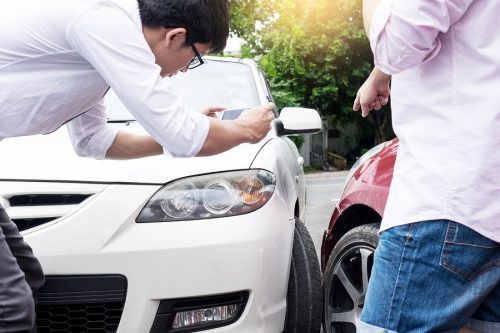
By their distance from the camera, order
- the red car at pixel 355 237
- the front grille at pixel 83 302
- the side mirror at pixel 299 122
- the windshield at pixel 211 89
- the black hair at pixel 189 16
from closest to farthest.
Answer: the black hair at pixel 189 16 < the front grille at pixel 83 302 < the red car at pixel 355 237 < the side mirror at pixel 299 122 < the windshield at pixel 211 89

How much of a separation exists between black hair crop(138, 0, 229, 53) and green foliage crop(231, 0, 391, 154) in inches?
852

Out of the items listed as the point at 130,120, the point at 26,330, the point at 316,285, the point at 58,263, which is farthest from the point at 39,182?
the point at 316,285

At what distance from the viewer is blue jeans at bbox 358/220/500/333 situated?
47.1 inches

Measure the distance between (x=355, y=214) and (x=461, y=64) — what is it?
5.10 feet

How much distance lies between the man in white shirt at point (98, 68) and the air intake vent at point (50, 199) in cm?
23

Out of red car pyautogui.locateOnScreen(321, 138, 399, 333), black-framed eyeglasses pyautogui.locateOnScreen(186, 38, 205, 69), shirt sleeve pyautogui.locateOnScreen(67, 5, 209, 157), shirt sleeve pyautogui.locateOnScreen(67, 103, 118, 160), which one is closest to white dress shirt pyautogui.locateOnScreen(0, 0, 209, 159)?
shirt sleeve pyautogui.locateOnScreen(67, 5, 209, 157)

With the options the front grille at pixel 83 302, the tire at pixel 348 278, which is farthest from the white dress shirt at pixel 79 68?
the tire at pixel 348 278

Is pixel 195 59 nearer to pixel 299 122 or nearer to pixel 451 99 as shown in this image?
pixel 451 99

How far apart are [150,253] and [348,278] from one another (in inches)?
37.7

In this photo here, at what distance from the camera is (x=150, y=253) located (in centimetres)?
207

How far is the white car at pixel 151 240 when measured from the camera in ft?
6.79

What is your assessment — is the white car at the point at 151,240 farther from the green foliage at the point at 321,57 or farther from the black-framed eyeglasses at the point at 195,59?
the green foliage at the point at 321,57

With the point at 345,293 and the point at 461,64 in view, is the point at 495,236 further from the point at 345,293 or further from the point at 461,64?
the point at 345,293

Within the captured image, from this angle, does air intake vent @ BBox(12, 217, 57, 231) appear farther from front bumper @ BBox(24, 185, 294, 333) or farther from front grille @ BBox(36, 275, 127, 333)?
front grille @ BBox(36, 275, 127, 333)
